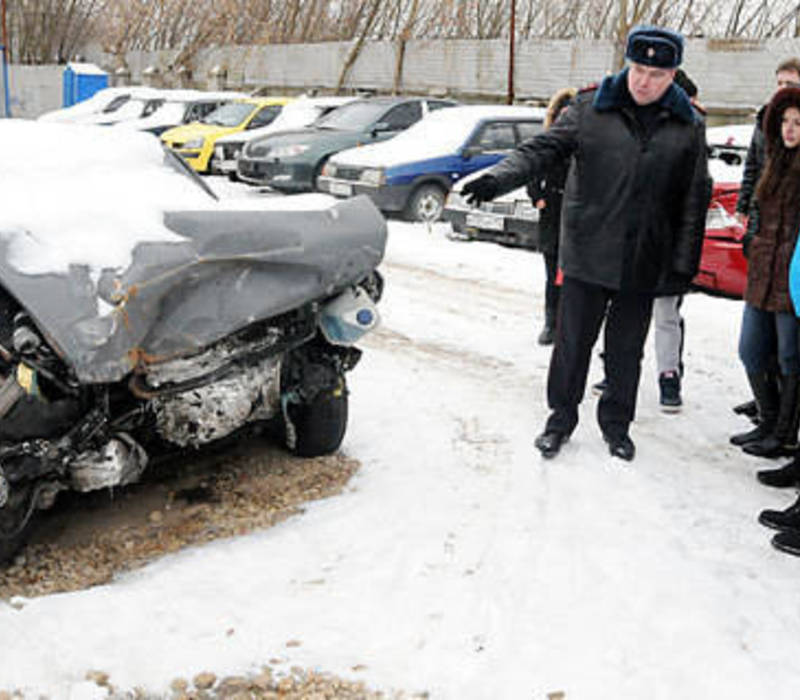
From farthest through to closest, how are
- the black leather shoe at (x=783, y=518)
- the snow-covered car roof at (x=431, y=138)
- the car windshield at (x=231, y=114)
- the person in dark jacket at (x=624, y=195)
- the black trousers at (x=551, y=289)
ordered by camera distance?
1. the car windshield at (x=231, y=114)
2. the snow-covered car roof at (x=431, y=138)
3. the black trousers at (x=551, y=289)
4. the person in dark jacket at (x=624, y=195)
5. the black leather shoe at (x=783, y=518)

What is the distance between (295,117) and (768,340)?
12598 mm

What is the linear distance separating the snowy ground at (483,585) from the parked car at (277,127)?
11.1 meters

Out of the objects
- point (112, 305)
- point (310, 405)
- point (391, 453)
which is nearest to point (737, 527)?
point (391, 453)

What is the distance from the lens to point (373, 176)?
11.9 m

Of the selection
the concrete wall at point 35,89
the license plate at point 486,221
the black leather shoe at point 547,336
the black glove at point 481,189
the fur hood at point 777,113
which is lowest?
the concrete wall at point 35,89

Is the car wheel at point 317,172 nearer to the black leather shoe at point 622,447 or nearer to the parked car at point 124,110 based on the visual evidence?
the parked car at point 124,110

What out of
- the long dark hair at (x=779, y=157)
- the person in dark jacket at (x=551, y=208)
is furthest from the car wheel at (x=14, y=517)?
the person in dark jacket at (x=551, y=208)

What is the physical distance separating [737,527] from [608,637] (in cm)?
113

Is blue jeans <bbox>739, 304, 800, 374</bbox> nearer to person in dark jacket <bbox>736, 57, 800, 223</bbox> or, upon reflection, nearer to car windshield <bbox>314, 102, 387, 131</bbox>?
person in dark jacket <bbox>736, 57, 800, 223</bbox>

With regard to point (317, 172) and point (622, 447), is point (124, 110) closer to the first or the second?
point (317, 172)

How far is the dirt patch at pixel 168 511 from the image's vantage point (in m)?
3.61

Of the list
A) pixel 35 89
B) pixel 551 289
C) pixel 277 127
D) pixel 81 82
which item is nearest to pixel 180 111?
pixel 277 127

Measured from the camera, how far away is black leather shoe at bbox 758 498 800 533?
3943 millimetres

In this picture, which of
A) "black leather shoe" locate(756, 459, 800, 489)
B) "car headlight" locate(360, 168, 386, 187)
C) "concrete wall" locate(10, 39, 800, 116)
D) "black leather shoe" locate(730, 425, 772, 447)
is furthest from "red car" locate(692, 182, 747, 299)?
"concrete wall" locate(10, 39, 800, 116)
